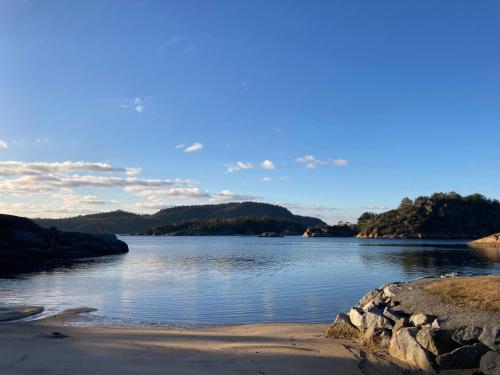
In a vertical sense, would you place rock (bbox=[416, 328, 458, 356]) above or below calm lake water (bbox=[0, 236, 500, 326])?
above

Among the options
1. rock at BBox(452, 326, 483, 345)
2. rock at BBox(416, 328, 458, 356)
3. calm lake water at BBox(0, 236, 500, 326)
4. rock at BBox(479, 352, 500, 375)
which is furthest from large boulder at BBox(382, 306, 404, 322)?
calm lake water at BBox(0, 236, 500, 326)

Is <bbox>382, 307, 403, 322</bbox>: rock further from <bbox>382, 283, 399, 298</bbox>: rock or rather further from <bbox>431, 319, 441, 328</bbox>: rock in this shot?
<bbox>382, 283, 399, 298</bbox>: rock

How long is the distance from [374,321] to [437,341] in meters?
3.36

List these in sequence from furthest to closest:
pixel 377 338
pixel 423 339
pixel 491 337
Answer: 1. pixel 377 338
2. pixel 423 339
3. pixel 491 337

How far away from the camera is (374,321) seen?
18.4 m

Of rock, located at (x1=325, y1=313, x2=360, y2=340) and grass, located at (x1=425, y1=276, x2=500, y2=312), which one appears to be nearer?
grass, located at (x1=425, y1=276, x2=500, y2=312)

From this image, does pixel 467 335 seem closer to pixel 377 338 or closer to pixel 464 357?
pixel 464 357

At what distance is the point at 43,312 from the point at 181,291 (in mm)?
13433

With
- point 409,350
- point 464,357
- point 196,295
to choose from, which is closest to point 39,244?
point 196,295

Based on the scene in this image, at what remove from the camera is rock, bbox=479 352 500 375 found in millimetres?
13617

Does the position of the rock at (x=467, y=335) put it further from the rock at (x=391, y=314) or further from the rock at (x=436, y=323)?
the rock at (x=391, y=314)

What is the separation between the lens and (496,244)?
163 metres

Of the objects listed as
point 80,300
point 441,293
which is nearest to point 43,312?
point 80,300

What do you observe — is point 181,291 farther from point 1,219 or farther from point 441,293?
point 1,219
